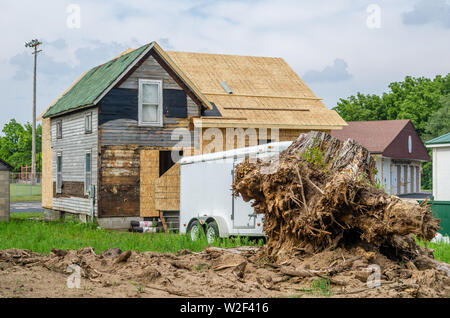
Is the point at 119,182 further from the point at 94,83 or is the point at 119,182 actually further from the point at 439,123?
the point at 439,123

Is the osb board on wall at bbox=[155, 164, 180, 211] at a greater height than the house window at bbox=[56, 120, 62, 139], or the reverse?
the house window at bbox=[56, 120, 62, 139]

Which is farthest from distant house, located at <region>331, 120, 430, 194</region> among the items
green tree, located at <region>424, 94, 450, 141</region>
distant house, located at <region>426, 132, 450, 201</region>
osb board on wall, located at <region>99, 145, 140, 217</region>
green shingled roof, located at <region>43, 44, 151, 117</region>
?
osb board on wall, located at <region>99, 145, 140, 217</region>

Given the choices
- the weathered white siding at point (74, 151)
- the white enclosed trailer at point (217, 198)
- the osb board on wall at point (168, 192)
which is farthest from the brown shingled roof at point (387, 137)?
the white enclosed trailer at point (217, 198)

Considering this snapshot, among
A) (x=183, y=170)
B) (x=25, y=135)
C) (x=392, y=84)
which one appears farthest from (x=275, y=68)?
(x=25, y=135)

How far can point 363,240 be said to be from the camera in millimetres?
9547

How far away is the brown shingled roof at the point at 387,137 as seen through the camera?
46.7 meters

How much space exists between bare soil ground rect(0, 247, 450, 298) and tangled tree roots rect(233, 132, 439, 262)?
0.32 metres

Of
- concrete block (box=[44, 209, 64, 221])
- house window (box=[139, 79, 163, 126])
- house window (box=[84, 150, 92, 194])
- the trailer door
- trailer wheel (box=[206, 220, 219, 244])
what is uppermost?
house window (box=[139, 79, 163, 126])

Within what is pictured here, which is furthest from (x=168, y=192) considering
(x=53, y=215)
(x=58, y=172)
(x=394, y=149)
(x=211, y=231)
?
(x=394, y=149)

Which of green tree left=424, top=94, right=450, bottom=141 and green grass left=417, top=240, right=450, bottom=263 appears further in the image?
green tree left=424, top=94, right=450, bottom=141

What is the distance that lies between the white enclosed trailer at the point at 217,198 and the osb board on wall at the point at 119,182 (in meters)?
5.21

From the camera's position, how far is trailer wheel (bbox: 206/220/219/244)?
50.1ft

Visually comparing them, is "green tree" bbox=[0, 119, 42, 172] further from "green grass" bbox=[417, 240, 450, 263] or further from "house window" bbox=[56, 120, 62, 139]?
"green grass" bbox=[417, 240, 450, 263]

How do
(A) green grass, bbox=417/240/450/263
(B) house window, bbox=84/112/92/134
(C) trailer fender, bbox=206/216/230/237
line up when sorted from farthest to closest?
(B) house window, bbox=84/112/92/134 → (C) trailer fender, bbox=206/216/230/237 → (A) green grass, bbox=417/240/450/263
